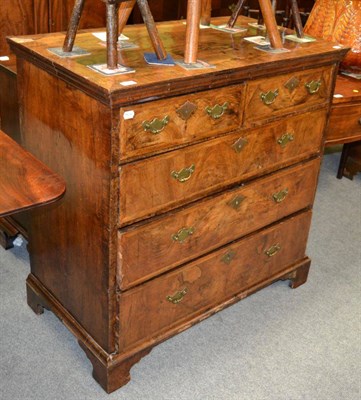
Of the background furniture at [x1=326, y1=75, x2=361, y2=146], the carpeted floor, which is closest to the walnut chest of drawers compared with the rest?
the carpeted floor

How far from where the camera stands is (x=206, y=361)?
242 centimetres

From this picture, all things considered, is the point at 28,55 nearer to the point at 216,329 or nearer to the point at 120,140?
the point at 120,140

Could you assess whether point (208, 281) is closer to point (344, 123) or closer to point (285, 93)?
point (285, 93)

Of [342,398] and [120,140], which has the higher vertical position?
[120,140]

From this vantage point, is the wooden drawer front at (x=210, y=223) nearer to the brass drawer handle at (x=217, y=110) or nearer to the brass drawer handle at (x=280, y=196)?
the brass drawer handle at (x=280, y=196)

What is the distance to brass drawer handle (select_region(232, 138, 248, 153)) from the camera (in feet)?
7.06

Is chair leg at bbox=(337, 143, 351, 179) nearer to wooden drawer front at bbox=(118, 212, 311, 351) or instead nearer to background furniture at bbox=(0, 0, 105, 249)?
wooden drawer front at bbox=(118, 212, 311, 351)

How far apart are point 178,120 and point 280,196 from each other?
2.48ft

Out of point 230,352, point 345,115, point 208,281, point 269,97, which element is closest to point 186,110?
point 269,97

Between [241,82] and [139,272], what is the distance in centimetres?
74

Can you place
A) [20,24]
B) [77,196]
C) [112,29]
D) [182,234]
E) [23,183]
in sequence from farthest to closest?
[20,24], [182,234], [77,196], [112,29], [23,183]

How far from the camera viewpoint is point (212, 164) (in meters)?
2.12

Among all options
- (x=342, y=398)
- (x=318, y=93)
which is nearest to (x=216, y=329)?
(x=342, y=398)

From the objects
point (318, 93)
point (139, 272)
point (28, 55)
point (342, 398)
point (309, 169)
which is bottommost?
point (342, 398)
